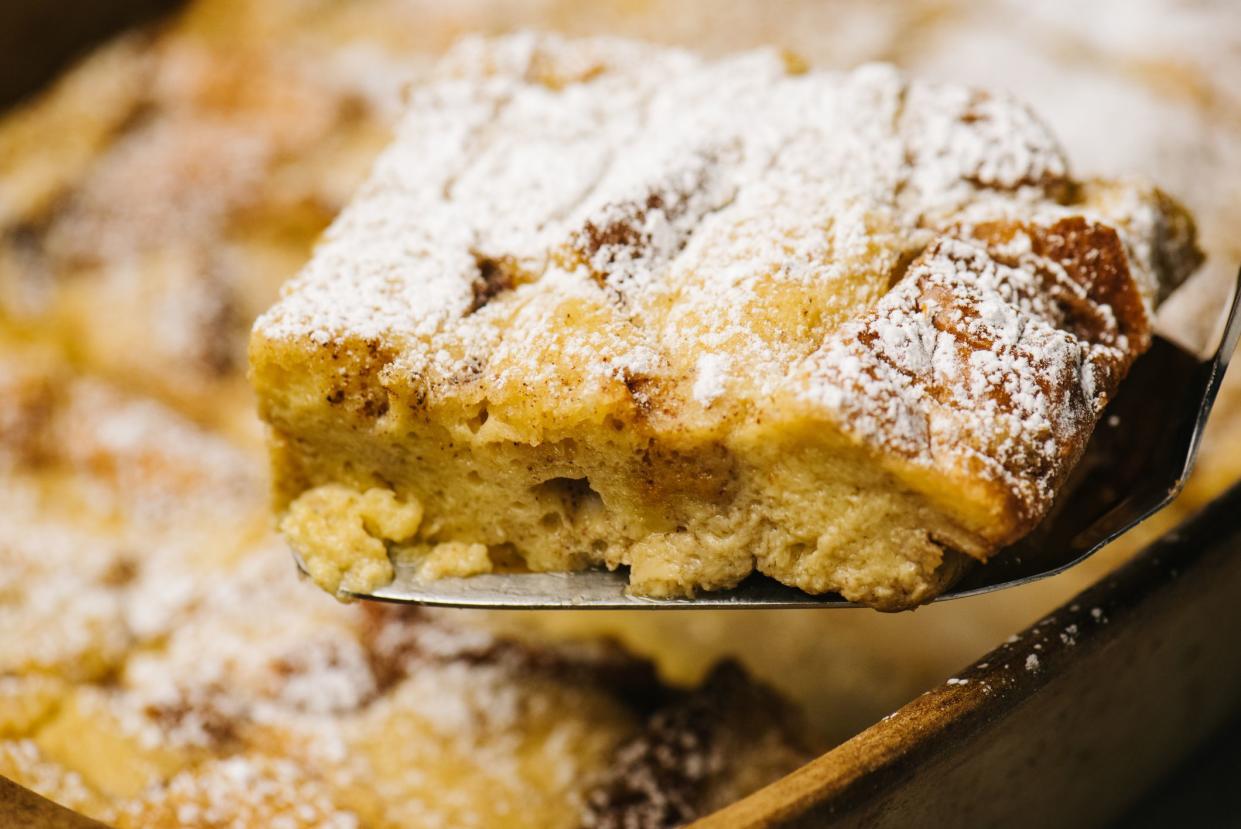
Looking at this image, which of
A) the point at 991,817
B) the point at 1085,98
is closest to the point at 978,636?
the point at 991,817

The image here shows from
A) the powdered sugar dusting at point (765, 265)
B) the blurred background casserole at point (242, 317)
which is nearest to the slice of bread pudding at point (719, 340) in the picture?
the powdered sugar dusting at point (765, 265)

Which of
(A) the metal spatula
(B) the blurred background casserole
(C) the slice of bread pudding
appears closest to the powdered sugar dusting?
(C) the slice of bread pudding

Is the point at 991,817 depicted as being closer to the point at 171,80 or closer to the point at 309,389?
the point at 309,389

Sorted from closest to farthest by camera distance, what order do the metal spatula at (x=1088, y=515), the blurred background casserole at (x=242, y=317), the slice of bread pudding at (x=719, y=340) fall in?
the slice of bread pudding at (x=719, y=340) < the metal spatula at (x=1088, y=515) < the blurred background casserole at (x=242, y=317)

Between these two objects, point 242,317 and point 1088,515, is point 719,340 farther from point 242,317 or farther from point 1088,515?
point 242,317

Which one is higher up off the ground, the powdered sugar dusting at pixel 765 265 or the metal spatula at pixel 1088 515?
the powdered sugar dusting at pixel 765 265

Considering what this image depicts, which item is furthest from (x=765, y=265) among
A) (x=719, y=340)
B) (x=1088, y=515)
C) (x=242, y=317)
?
(x=242, y=317)

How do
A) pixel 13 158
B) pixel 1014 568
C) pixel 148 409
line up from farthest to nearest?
pixel 13 158 → pixel 148 409 → pixel 1014 568

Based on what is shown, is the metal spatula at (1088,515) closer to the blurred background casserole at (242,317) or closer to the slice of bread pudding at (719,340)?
the slice of bread pudding at (719,340)
